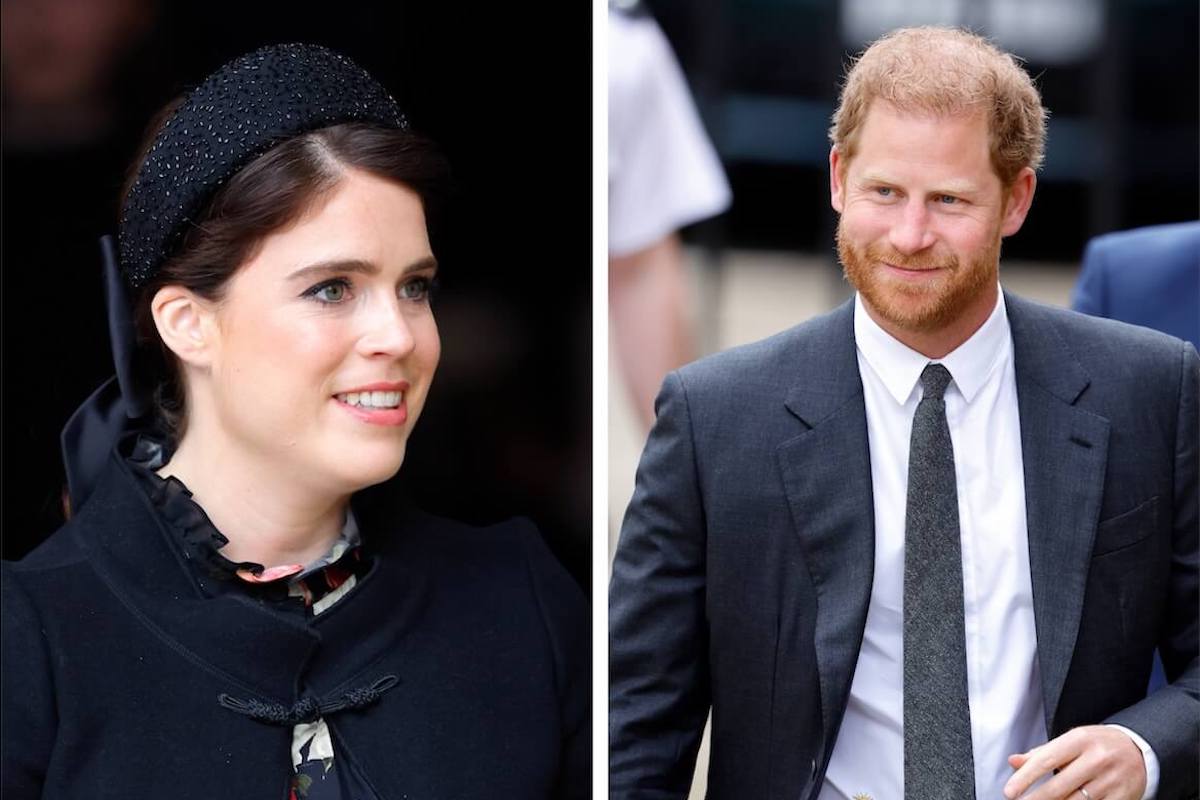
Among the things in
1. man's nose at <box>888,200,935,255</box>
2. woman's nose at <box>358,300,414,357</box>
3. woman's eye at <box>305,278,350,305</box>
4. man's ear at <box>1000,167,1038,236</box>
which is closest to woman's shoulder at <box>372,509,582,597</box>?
woman's nose at <box>358,300,414,357</box>

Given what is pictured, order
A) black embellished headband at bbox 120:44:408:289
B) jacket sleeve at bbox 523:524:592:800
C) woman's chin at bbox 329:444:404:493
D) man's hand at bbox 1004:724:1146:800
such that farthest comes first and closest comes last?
jacket sleeve at bbox 523:524:592:800
woman's chin at bbox 329:444:404:493
black embellished headband at bbox 120:44:408:289
man's hand at bbox 1004:724:1146:800

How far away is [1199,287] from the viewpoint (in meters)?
2.61

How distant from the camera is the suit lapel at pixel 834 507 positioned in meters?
2.32

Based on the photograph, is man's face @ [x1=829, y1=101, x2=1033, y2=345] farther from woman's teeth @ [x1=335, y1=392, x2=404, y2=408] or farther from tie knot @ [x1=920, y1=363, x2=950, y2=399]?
woman's teeth @ [x1=335, y1=392, x2=404, y2=408]

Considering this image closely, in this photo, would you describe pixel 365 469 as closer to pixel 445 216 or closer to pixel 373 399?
pixel 373 399

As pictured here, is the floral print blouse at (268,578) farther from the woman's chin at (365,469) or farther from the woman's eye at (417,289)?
the woman's eye at (417,289)

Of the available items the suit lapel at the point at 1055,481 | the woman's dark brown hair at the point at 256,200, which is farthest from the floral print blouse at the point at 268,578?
the suit lapel at the point at 1055,481

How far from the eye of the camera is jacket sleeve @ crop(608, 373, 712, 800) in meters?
2.43

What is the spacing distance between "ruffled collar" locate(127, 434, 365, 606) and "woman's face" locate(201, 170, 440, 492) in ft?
0.43

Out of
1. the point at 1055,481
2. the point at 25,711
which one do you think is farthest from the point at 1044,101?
the point at 25,711

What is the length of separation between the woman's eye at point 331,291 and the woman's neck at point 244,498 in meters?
0.32

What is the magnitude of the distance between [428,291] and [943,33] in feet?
3.31

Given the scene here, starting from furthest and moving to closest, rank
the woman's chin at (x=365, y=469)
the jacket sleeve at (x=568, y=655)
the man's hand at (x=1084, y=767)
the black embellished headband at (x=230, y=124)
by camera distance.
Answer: the jacket sleeve at (x=568, y=655), the woman's chin at (x=365, y=469), the black embellished headband at (x=230, y=124), the man's hand at (x=1084, y=767)

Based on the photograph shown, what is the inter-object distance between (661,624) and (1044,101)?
1135mm
